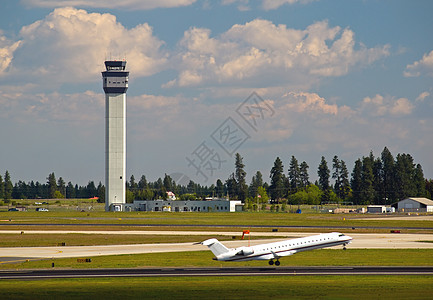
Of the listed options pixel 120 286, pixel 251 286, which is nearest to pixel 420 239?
pixel 251 286

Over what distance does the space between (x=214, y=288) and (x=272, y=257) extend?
16.2 metres

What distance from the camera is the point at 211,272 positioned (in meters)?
64.4

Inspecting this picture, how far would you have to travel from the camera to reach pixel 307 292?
168 ft

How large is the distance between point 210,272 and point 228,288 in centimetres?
1100

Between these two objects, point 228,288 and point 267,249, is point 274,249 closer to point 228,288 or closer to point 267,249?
point 267,249

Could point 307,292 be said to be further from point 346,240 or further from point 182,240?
point 182,240

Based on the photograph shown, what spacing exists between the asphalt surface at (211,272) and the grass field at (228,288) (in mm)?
2853

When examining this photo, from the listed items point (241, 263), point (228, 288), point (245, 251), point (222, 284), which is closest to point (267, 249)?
point (245, 251)

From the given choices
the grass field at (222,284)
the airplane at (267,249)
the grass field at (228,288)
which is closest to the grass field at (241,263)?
the grass field at (222,284)

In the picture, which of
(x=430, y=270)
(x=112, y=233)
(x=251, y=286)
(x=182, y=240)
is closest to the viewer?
(x=251, y=286)

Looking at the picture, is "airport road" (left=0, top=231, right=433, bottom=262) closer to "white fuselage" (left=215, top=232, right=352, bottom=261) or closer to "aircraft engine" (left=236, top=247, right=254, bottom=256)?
"white fuselage" (left=215, top=232, right=352, bottom=261)

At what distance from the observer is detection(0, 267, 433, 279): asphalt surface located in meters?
62.4

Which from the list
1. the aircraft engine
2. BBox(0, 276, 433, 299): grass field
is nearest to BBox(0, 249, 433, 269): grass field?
the aircraft engine

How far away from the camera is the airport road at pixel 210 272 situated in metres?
62.5
